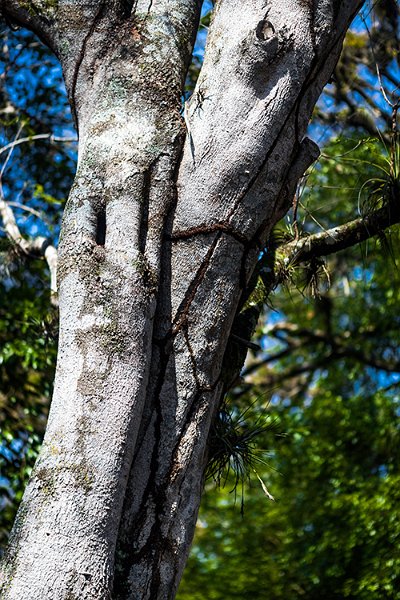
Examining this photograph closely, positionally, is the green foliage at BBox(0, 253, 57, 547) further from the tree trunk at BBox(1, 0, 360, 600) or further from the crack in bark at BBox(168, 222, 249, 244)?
the crack in bark at BBox(168, 222, 249, 244)

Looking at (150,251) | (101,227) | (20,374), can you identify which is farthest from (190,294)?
(20,374)

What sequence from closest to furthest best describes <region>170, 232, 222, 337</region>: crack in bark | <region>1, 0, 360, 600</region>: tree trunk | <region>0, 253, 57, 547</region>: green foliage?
<region>1, 0, 360, 600</region>: tree trunk, <region>170, 232, 222, 337</region>: crack in bark, <region>0, 253, 57, 547</region>: green foliage

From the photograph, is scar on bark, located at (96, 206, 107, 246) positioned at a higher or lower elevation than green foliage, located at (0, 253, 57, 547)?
lower

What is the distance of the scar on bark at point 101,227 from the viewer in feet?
8.46

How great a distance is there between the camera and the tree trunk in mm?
2135

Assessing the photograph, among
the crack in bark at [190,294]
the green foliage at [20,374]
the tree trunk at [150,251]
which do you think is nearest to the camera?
the tree trunk at [150,251]

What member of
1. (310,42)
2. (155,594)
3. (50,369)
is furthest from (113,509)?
(50,369)

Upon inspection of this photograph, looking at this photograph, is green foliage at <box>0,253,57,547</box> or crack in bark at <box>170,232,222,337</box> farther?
green foliage at <box>0,253,57,547</box>

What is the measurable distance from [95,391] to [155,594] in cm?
56

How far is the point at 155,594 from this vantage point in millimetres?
2260

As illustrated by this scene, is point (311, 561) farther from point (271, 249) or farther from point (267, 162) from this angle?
point (267, 162)

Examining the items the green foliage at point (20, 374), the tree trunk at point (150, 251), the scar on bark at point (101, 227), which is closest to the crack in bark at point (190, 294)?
the tree trunk at point (150, 251)

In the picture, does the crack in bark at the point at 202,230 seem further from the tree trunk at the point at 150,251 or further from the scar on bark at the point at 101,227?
the scar on bark at the point at 101,227

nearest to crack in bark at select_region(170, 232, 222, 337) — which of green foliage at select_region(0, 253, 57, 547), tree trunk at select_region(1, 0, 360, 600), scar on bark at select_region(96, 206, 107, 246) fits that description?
tree trunk at select_region(1, 0, 360, 600)
